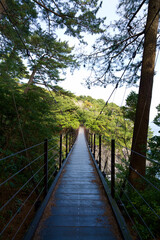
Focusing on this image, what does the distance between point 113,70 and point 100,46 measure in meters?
0.95

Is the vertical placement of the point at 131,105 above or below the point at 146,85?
below

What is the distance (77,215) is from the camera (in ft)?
5.08

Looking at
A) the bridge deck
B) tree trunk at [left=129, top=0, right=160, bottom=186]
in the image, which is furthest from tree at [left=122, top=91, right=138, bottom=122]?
the bridge deck

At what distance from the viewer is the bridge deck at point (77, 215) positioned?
1.29 meters

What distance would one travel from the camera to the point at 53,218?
149cm

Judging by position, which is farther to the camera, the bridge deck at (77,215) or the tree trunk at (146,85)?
the tree trunk at (146,85)

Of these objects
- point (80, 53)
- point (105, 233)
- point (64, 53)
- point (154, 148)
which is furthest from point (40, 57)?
point (105, 233)

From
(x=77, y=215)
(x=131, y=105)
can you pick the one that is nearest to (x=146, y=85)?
(x=131, y=105)

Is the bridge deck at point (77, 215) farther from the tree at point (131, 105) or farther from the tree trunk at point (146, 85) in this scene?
the tree at point (131, 105)

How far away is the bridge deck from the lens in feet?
4.22

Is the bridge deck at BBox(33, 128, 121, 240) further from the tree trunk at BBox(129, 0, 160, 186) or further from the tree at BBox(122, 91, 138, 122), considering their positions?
the tree at BBox(122, 91, 138, 122)

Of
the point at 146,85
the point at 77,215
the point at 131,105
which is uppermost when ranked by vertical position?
the point at 146,85

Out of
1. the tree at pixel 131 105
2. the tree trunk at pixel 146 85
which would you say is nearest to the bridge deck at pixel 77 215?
the tree trunk at pixel 146 85

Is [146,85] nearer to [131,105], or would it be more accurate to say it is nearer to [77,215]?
[131,105]
